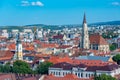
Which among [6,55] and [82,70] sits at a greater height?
[6,55]

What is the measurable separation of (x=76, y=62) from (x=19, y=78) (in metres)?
17.0

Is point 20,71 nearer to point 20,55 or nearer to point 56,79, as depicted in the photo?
point 56,79

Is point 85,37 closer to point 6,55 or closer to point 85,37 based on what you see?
point 85,37

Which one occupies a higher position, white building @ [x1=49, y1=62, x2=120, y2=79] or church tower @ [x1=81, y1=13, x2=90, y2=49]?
church tower @ [x1=81, y1=13, x2=90, y2=49]

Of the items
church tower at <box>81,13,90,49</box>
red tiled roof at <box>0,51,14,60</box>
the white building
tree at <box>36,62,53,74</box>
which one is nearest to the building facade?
church tower at <box>81,13,90,49</box>

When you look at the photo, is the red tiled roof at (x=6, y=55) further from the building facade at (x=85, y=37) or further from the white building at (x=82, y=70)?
the white building at (x=82, y=70)

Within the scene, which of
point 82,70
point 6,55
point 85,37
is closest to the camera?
point 82,70

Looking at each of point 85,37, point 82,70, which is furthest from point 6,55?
point 82,70

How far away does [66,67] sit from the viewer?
193 ft

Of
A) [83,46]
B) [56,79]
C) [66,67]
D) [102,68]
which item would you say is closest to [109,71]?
[102,68]

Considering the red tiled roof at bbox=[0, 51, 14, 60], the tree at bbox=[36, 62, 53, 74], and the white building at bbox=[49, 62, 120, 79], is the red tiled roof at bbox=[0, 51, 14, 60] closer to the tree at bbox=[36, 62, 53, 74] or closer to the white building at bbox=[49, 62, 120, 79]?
the tree at bbox=[36, 62, 53, 74]

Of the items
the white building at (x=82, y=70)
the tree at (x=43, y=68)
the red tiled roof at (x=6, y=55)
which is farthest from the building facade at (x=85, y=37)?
the white building at (x=82, y=70)

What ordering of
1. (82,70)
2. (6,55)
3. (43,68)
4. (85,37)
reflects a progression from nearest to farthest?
(82,70)
(43,68)
(6,55)
(85,37)

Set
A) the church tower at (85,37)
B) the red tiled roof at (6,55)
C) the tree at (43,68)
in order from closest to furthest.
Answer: the tree at (43,68)
the red tiled roof at (6,55)
the church tower at (85,37)
